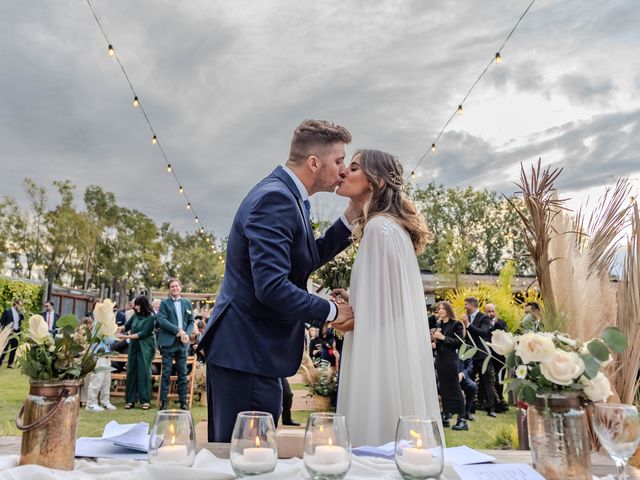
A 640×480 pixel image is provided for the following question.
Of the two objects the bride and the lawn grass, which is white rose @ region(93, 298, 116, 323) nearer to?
the bride

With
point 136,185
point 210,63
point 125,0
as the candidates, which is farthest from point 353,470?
point 136,185

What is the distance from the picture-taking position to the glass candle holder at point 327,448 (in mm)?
905

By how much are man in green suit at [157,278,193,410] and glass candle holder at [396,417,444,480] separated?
20.1 feet

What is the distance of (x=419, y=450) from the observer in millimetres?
907

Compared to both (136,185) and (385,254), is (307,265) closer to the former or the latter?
(385,254)

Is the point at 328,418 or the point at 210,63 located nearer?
the point at 328,418

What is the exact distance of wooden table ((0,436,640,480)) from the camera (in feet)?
3.76

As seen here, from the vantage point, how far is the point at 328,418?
941 millimetres

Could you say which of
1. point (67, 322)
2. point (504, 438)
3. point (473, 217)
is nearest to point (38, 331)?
point (67, 322)

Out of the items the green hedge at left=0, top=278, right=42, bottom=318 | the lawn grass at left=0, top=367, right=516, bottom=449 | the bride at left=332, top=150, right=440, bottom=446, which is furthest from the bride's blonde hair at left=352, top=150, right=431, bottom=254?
the green hedge at left=0, top=278, right=42, bottom=318

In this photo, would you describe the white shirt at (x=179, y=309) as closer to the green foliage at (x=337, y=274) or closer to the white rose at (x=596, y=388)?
the green foliage at (x=337, y=274)

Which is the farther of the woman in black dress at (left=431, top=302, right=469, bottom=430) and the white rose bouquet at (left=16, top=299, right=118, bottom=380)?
the woman in black dress at (left=431, top=302, right=469, bottom=430)

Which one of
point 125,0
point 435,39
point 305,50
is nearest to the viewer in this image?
point 125,0

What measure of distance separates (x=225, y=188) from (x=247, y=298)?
25.7 metres
